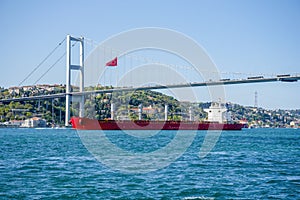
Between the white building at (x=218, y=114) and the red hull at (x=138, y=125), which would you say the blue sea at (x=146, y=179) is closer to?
the red hull at (x=138, y=125)

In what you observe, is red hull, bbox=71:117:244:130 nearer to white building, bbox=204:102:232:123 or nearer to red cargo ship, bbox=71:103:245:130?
red cargo ship, bbox=71:103:245:130

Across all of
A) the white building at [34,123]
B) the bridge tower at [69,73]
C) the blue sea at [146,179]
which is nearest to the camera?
the blue sea at [146,179]

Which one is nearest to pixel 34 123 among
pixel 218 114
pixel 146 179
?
pixel 218 114

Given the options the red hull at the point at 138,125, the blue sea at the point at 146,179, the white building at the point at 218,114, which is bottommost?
the blue sea at the point at 146,179

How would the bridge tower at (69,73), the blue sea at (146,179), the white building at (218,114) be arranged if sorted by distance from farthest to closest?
the white building at (218,114) < the bridge tower at (69,73) < the blue sea at (146,179)

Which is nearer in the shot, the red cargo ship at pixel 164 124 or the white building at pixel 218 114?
the red cargo ship at pixel 164 124

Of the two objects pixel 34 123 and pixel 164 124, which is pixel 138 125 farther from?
pixel 34 123

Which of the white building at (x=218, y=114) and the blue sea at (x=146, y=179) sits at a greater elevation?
the white building at (x=218, y=114)

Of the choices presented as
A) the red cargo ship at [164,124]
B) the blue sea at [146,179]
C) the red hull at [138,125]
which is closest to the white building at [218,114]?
the red cargo ship at [164,124]

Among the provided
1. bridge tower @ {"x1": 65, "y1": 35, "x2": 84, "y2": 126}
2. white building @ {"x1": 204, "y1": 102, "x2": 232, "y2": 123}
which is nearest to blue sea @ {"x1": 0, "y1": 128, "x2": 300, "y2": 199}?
bridge tower @ {"x1": 65, "y1": 35, "x2": 84, "y2": 126}
